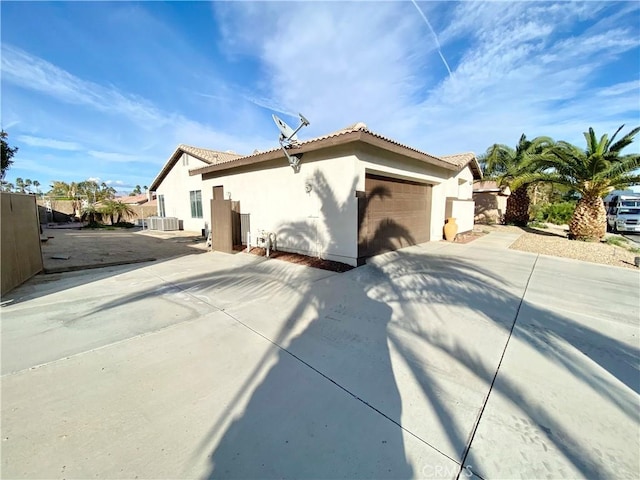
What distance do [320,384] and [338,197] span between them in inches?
226

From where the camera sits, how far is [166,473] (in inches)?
64.9

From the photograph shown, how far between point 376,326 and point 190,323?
274cm

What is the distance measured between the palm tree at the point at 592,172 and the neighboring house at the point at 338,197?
3.94 meters

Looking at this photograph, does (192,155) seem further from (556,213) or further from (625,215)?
(625,215)

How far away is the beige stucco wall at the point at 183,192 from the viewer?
53.1ft

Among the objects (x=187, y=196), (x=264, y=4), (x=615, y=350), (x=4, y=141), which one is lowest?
(x=615, y=350)

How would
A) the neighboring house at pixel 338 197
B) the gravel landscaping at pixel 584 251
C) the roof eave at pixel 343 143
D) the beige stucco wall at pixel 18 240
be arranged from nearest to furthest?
the beige stucco wall at pixel 18 240 → the roof eave at pixel 343 143 → the neighboring house at pixel 338 197 → the gravel landscaping at pixel 584 251

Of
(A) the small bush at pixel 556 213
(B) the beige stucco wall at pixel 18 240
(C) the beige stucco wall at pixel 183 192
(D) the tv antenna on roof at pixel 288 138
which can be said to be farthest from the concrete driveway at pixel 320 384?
(A) the small bush at pixel 556 213

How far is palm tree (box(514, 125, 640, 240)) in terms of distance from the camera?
10.3 metres

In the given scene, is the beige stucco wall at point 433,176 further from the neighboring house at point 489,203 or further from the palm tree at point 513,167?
the neighboring house at point 489,203

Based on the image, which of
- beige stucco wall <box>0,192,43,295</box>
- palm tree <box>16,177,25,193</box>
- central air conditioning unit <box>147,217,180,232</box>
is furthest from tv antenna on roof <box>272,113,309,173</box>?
palm tree <box>16,177,25,193</box>

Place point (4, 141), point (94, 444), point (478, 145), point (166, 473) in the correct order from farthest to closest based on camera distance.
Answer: point (478, 145) → point (4, 141) → point (94, 444) → point (166, 473)

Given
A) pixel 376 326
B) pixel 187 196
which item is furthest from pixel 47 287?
pixel 187 196

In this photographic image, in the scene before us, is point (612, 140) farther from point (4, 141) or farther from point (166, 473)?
point (4, 141)
